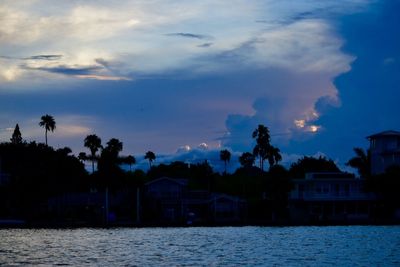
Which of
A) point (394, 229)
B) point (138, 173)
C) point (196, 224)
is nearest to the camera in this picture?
point (394, 229)

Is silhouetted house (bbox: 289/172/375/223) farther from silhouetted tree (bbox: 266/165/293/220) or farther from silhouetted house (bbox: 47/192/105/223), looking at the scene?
silhouetted house (bbox: 47/192/105/223)

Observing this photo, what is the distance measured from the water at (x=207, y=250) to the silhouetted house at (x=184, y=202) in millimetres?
28248

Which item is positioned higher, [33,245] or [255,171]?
[255,171]

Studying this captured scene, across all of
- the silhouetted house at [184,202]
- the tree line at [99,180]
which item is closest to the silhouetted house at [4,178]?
the tree line at [99,180]

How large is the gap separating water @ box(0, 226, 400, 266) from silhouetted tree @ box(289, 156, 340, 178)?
7063 centimetres

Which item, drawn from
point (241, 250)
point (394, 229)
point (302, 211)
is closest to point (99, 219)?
point (302, 211)

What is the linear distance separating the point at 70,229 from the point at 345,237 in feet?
127

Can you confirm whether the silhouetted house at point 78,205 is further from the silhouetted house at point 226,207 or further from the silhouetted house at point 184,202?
the silhouetted house at point 226,207

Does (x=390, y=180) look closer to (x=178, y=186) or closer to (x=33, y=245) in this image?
(x=178, y=186)

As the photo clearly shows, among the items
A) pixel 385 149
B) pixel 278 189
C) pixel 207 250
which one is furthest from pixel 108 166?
pixel 207 250

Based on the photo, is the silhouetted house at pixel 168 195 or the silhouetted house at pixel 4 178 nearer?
the silhouetted house at pixel 168 195

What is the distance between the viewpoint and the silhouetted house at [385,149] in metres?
132

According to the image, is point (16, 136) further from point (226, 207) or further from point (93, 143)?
point (226, 207)

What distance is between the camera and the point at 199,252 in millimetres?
64750
